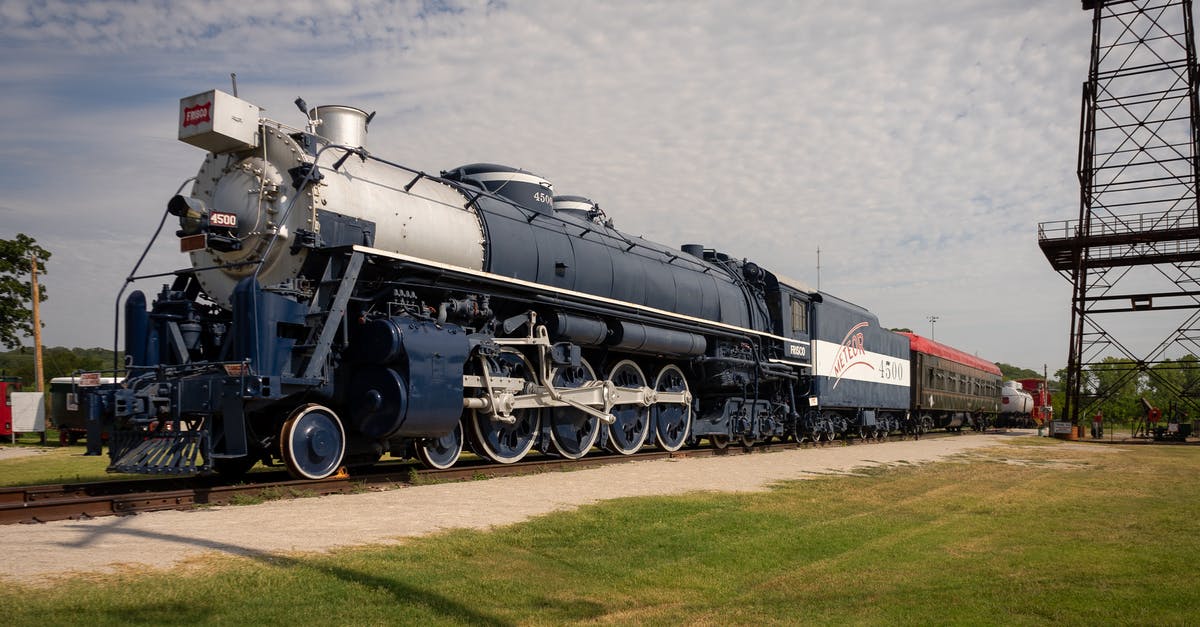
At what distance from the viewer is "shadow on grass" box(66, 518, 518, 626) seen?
4871 millimetres

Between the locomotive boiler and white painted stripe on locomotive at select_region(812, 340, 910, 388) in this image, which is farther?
white painted stripe on locomotive at select_region(812, 340, 910, 388)

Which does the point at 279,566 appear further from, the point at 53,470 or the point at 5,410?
the point at 5,410

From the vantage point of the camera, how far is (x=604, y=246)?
15.8 meters

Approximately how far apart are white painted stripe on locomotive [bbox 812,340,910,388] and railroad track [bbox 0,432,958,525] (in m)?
11.1

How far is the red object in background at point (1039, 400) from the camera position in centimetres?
5974

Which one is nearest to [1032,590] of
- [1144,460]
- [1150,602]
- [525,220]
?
[1150,602]

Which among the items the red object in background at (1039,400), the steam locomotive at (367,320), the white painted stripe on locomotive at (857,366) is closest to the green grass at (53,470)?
the steam locomotive at (367,320)

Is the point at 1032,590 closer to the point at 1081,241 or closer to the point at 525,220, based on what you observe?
the point at 525,220

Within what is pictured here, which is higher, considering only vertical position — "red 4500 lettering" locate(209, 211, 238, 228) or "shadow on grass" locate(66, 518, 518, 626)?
"red 4500 lettering" locate(209, 211, 238, 228)

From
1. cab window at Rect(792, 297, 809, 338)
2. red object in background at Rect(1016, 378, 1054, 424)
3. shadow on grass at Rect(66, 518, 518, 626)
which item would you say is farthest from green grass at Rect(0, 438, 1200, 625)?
red object in background at Rect(1016, 378, 1054, 424)

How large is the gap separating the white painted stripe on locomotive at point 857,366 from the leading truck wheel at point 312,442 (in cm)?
1506

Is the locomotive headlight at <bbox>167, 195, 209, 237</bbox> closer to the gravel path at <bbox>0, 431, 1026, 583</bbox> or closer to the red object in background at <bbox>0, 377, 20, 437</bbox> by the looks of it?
the gravel path at <bbox>0, 431, 1026, 583</bbox>

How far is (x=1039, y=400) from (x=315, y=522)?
211 feet

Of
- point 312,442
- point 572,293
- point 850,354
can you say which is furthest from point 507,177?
point 850,354
